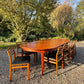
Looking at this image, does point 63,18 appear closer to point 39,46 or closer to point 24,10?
point 24,10

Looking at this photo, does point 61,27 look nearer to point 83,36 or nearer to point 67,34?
point 67,34

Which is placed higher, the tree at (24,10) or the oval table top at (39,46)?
the tree at (24,10)

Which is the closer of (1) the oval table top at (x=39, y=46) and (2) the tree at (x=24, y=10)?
(1) the oval table top at (x=39, y=46)

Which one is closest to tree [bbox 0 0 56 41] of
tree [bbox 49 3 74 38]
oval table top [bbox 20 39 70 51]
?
tree [bbox 49 3 74 38]

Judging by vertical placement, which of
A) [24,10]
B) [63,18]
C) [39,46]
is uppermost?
→ [24,10]

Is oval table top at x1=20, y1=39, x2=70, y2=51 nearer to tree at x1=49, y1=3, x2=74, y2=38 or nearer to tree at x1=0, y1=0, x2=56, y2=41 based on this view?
tree at x1=0, y1=0, x2=56, y2=41

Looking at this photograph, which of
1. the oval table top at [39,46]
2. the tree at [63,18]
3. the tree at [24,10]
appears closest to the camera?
the oval table top at [39,46]

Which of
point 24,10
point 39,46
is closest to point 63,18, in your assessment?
point 24,10

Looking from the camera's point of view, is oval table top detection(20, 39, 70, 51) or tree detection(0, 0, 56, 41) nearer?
oval table top detection(20, 39, 70, 51)

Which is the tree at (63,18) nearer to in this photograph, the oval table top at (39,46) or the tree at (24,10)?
the tree at (24,10)

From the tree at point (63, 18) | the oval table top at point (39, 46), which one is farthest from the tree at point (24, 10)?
the oval table top at point (39, 46)

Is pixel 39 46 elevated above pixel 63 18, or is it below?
below

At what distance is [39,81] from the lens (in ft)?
5.58

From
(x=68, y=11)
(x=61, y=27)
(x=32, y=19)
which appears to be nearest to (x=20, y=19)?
(x=32, y=19)
